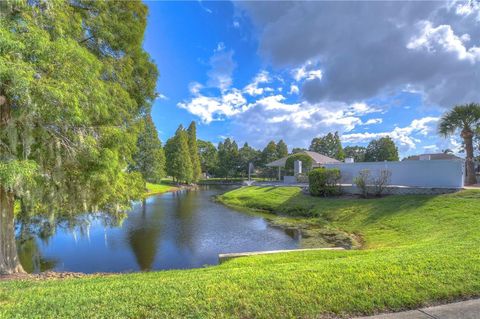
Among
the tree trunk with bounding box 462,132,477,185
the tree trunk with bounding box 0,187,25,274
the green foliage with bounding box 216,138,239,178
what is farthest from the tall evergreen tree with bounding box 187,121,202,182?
the tree trunk with bounding box 0,187,25,274

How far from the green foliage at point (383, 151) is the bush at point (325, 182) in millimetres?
45912

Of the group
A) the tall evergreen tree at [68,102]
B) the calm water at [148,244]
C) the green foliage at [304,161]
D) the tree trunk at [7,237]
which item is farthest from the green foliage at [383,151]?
the tree trunk at [7,237]

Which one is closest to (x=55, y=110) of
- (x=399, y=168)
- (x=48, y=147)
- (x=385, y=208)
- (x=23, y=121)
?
(x=23, y=121)

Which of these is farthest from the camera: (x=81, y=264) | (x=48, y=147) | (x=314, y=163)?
(x=314, y=163)

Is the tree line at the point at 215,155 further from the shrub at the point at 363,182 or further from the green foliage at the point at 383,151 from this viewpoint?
the shrub at the point at 363,182

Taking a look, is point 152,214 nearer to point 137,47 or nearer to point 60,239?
point 60,239

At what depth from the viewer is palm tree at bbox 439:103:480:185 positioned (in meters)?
20.2

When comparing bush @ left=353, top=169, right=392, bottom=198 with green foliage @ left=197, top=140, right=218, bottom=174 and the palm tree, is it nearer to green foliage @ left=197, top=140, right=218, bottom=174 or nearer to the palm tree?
the palm tree

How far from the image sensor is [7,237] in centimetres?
706

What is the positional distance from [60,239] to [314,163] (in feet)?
98.4

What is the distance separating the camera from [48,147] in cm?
663

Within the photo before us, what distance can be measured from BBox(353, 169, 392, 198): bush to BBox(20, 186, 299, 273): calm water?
700 cm

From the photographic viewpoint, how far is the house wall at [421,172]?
58.3 feet

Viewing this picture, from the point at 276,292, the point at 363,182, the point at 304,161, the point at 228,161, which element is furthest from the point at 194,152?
the point at 276,292
